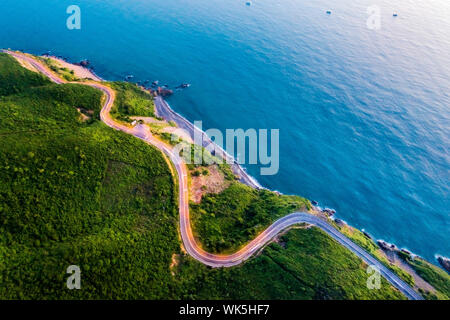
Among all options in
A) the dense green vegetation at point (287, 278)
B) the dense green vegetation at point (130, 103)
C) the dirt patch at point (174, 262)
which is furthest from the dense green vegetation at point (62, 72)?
Answer: the dense green vegetation at point (287, 278)

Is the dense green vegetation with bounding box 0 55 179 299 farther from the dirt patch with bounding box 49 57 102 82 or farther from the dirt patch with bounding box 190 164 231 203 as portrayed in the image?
the dirt patch with bounding box 49 57 102 82

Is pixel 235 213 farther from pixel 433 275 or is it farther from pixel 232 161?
pixel 433 275

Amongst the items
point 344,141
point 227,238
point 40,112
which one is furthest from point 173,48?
point 227,238

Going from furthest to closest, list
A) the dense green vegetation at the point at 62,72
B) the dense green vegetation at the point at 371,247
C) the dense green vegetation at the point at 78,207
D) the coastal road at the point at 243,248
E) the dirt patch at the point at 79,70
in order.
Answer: the dirt patch at the point at 79,70 < the dense green vegetation at the point at 62,72 < the dense green vegetation at the point at 371,247 < the coastal road at the point at 243,248 < the dense green vegetation at the point at 78,207

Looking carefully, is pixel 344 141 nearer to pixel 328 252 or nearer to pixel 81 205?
pixel 328 252

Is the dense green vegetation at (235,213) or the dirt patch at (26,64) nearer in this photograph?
the dense green vegetation at (235,213)

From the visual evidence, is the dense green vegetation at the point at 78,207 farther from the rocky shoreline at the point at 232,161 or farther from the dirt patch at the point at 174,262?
the rocky shoreline at the point at 232,161
